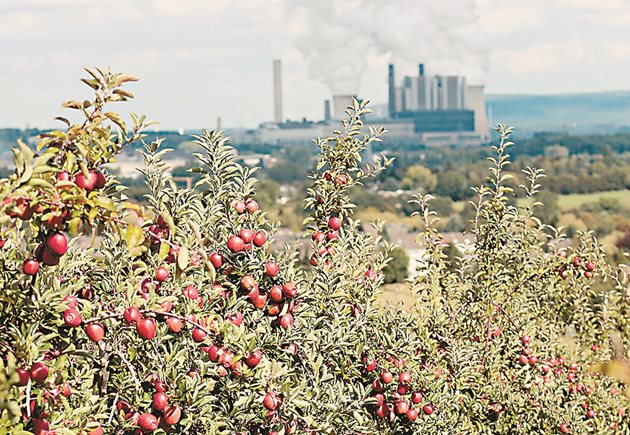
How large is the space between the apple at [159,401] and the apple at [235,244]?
704mm

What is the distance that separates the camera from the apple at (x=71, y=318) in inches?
105

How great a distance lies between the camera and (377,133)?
5.09 metres

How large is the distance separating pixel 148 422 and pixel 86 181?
1.08 metres

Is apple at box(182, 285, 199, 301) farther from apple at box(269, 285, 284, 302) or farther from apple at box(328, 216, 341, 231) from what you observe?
apple at box(328, 216, 341, 231)

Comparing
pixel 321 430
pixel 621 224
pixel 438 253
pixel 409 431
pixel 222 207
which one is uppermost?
pixel 222 207

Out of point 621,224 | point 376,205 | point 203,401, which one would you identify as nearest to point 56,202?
point 203,401

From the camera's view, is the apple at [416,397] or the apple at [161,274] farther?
A: the apple at [416,397]

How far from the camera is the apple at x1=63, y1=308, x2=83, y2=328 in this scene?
2680 mm

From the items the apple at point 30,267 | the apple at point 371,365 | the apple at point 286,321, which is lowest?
the apple at point 371,365

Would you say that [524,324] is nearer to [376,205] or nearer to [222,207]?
[222,207]

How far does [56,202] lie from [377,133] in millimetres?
2955

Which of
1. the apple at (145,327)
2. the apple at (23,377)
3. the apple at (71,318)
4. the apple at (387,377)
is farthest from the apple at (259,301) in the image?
the apple at (23,377)

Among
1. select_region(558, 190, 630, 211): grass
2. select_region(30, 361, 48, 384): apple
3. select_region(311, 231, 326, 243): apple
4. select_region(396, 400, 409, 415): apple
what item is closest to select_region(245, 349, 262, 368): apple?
select_region(30, 361, 48, 384): apple

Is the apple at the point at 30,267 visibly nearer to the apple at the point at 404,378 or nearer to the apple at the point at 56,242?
the apple at the point at 56,242
